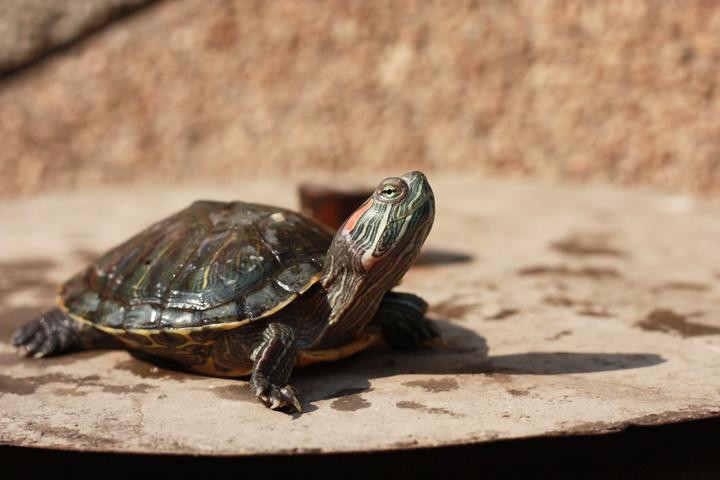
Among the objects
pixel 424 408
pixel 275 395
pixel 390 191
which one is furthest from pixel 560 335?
pixel 275 395

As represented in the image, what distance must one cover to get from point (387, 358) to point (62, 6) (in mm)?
7178

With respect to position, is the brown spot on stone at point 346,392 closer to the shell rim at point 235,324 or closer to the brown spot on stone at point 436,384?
the brown spot on stone at point 436,384

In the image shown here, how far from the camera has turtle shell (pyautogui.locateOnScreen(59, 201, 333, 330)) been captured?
341 cm

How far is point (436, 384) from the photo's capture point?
11.3 feet

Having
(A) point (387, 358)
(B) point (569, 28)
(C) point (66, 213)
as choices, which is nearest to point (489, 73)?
(B) point (569, 28)

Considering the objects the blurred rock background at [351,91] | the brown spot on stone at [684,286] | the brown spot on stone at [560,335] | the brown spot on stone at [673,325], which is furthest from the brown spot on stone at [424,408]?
the blurred rock background at [351,91]

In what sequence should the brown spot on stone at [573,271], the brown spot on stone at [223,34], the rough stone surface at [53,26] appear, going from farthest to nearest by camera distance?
the rough stone surface at [53,26] → the brown spot on stone at [223,34] → the brown spot on stone at [573,271]

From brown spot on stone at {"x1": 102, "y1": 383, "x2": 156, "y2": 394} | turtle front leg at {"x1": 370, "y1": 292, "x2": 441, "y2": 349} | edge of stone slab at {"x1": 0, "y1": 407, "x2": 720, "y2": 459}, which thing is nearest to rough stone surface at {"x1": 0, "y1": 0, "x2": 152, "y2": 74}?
turtle front leg at {"x1": 370, "y1": 292, "x2": 441, "y2": 349}

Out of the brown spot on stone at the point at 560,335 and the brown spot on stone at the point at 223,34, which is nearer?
the brown spot on stone at the point at 560,335

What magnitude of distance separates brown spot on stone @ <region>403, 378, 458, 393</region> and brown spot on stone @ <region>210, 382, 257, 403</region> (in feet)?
2.07

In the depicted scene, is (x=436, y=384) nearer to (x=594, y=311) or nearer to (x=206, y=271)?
(x=206, y=271)

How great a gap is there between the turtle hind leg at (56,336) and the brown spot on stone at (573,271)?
2.72 meters

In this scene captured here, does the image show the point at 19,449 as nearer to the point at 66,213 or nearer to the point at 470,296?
the point at 470,296

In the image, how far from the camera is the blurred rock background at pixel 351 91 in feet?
28.0
